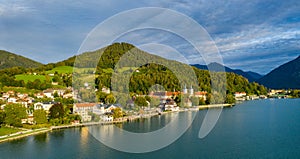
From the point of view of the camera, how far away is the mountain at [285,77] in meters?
78.9

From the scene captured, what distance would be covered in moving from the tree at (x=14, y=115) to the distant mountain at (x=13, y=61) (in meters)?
48.2

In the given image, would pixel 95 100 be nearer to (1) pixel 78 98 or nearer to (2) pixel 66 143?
(1) pixel 78 98

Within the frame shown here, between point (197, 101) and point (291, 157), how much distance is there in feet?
61.0

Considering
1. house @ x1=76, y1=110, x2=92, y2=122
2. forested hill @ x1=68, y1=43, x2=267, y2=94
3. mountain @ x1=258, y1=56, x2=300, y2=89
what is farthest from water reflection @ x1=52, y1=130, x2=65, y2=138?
mountain @ x1=258, y1=56, x2=300, y2=89

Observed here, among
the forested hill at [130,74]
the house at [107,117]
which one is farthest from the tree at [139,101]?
the forested hill at [130,74]

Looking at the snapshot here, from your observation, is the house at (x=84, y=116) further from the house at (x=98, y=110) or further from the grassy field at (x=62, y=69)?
the grassy field at (x=62, y=69)

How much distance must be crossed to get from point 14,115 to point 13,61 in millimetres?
51041

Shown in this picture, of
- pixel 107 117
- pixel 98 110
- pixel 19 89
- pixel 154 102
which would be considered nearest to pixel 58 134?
pixel 107 117

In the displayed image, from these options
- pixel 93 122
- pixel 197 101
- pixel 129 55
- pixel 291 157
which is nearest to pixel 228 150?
pixel 291 157

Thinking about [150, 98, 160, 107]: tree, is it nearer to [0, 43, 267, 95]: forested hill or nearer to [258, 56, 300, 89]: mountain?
[0, 43, 267, 95]: forested hill

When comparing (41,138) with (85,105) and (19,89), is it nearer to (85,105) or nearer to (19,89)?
(85,105)

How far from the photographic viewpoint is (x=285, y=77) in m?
84.8

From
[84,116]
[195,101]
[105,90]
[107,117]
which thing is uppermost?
[105,90]

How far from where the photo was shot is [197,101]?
28.0m
